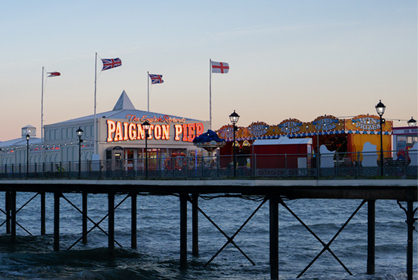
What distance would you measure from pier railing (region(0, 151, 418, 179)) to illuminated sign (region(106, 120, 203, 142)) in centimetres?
962

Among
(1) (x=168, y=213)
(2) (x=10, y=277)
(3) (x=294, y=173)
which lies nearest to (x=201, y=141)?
(3) (x=294, y=173)

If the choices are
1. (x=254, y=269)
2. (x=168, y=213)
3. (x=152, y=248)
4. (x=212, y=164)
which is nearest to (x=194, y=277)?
(x=254, y=269)

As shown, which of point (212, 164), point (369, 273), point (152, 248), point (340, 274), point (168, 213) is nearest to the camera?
point (212, 164)

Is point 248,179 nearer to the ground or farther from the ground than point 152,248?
farther from the ground

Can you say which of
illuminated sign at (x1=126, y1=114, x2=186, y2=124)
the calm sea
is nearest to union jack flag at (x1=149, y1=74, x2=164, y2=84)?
illuminated sign at (x1=126, y1=114, x2=186, y2=124)

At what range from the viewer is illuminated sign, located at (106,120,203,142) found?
135 ft

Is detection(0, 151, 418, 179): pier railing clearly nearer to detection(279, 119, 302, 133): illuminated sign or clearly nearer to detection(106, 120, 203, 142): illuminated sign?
detection(279, 119, 302, 133): illuminated sign

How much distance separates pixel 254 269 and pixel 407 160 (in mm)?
12483

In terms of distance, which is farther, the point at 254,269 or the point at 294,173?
the point at 254,269

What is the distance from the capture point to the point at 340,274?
2992 cm

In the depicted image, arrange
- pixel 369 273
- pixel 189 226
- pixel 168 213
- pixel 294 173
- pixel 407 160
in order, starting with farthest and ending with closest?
1. pixel 168 213
2. pixel 189 226
3. pixel 369 273
4. pixel 294 173
5. pixel 407 160

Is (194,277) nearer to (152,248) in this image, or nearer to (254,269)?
(254,269)

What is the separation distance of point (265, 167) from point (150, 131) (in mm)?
19410

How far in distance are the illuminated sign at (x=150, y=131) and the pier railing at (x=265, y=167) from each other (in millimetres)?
9625
